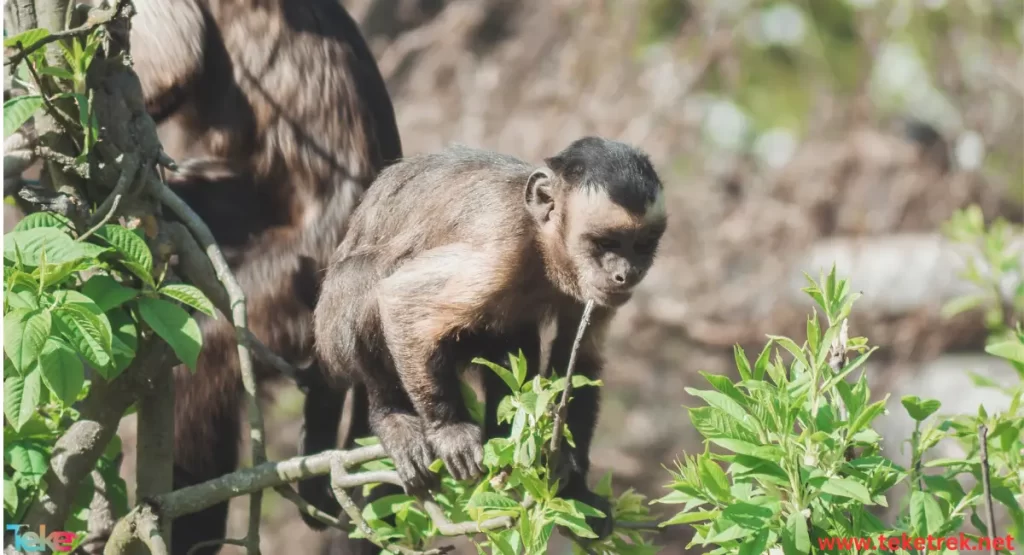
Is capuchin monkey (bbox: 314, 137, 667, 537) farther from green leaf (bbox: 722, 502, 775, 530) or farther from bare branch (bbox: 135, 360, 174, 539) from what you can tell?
green leaf (bbox: 722, 502, 775, 530)

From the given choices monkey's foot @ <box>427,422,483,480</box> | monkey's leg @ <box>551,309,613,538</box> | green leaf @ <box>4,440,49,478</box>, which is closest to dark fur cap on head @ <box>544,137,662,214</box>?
monkey's leg @ <box>551,309,613,538</box>

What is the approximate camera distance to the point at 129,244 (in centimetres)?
325

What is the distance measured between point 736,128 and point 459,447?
340 inches

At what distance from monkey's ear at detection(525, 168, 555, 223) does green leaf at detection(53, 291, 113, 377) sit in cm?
150

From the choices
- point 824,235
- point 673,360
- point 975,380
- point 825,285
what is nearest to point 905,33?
point 824,235

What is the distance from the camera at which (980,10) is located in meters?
11.2

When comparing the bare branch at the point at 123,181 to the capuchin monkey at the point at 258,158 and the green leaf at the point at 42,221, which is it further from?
the capuchin monkey at the point at 258,158

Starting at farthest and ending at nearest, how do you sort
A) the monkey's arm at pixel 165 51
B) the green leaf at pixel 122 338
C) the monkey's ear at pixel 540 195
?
1. the monkey's arm at pixel 165 51
2. the monkey's ear at pixel 540 195
3. the green leaf at pixel 122 338

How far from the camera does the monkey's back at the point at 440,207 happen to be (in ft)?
12.7

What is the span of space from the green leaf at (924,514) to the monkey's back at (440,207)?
5.37 feet

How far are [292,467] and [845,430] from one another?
163 centimetres

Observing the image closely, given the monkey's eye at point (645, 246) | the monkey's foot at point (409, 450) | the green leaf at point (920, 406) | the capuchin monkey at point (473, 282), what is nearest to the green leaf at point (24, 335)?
the monkey's foot at point (409, 450)

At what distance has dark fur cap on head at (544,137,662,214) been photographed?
143 inches

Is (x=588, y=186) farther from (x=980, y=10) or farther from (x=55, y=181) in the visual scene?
(x=980, y=10)
